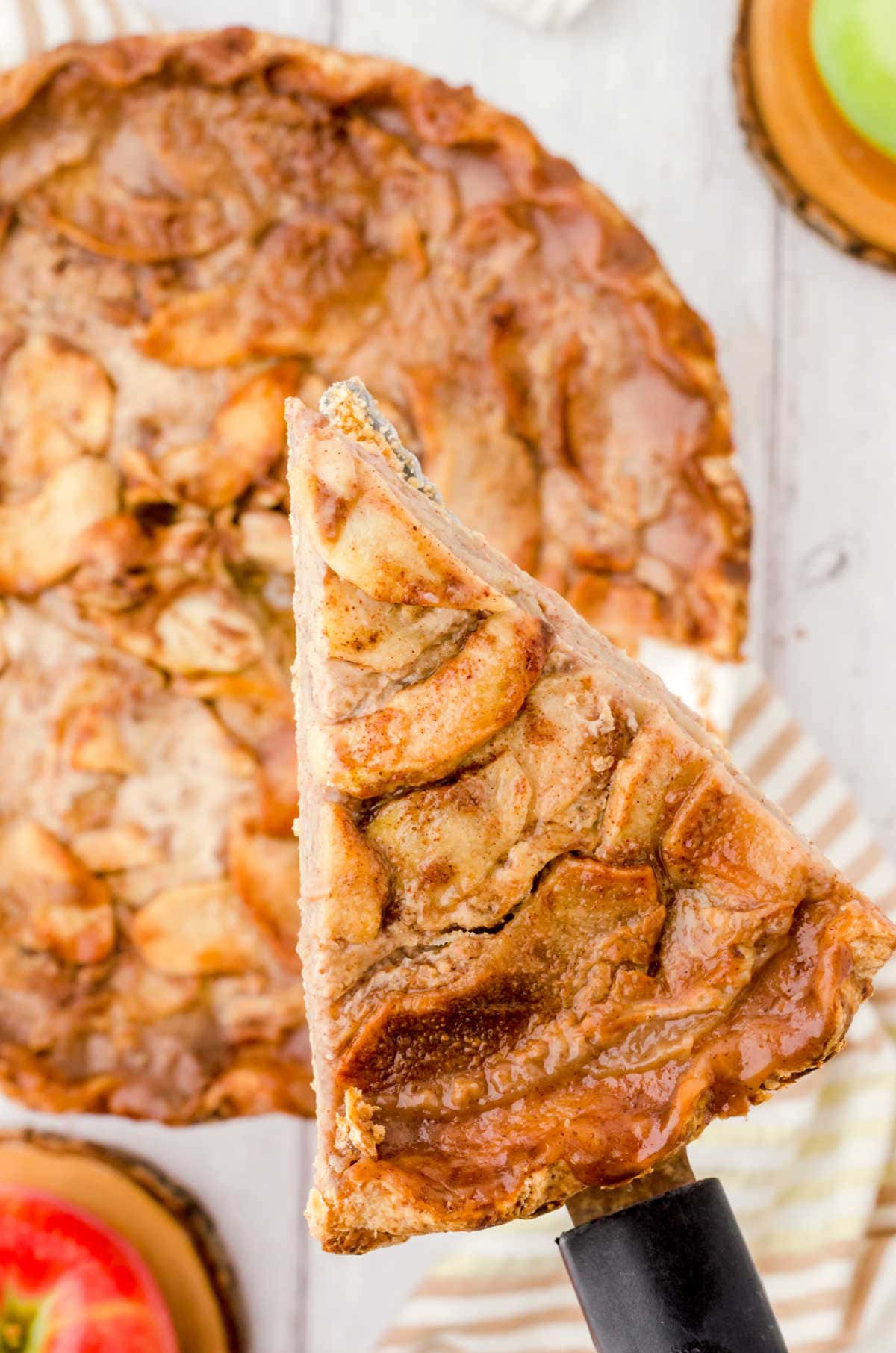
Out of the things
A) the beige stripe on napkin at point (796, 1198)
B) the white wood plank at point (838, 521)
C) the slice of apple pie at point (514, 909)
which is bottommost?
the beige stripe on napkin at point (796, 1198)

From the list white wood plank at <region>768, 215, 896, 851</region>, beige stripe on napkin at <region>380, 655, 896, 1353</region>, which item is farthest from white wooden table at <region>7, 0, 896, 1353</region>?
beige stripe on napkin at <region>380, 655, 896, 1353</region>

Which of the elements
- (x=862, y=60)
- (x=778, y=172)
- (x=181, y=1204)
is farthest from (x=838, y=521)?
(x=181, y=1204)

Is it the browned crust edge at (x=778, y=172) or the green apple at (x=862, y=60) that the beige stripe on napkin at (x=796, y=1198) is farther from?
the green apple at (x=862, y=60)

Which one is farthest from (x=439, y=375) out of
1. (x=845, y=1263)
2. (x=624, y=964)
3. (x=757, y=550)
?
(x=845, y=1263)

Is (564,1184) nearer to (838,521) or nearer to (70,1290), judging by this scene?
(70,1290)

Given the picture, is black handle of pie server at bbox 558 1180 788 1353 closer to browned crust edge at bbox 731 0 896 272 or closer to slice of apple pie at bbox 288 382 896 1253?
slice of apple pie at bbox 288 382 896 1253

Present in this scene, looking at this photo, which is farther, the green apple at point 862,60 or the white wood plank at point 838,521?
the white wood plank at point 838,521

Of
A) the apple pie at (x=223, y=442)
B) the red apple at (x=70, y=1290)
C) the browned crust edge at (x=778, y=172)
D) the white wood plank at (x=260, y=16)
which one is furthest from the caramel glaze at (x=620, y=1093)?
the white wood plank at (x=260, y=16)

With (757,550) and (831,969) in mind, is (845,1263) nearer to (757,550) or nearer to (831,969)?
(831,969)
